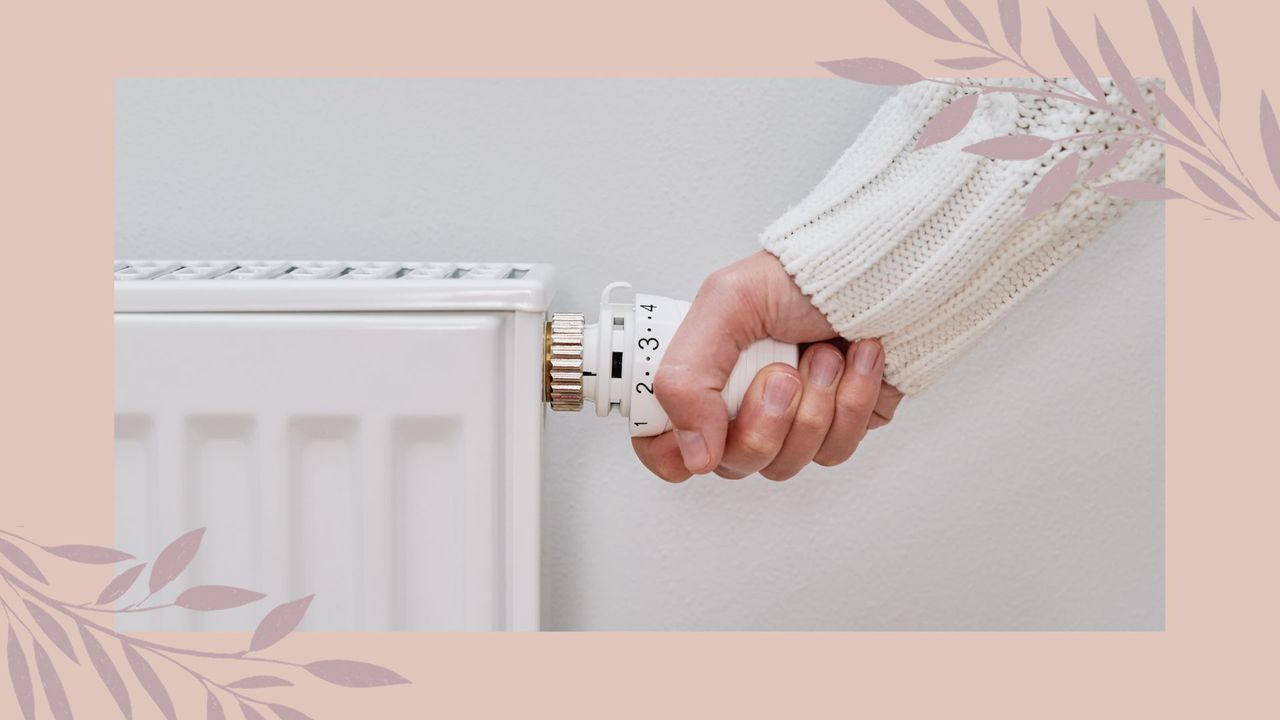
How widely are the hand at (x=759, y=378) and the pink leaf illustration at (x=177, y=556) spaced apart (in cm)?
24

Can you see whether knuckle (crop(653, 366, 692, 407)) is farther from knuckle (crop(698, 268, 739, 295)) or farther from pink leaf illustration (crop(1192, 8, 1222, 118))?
pink leaf illustration (crop(1192, 8, 1222, 118))

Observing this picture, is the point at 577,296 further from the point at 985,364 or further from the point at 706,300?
the point at 985,364

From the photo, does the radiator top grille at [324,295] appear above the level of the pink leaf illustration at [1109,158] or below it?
below

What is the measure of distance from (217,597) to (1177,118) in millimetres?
476

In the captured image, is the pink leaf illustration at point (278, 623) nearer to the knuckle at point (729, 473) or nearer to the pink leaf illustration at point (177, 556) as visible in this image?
the pink leaf illustration at point (177, 556)

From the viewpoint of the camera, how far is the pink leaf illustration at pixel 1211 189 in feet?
1.14

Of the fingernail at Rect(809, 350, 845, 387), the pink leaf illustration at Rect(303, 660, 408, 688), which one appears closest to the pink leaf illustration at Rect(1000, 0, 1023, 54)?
the fingernail at Rect(809, 350, 845, 387)

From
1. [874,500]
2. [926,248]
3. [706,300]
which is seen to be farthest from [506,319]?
[874,500]

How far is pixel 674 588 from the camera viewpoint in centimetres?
62

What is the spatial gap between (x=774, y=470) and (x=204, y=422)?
293 millimetres

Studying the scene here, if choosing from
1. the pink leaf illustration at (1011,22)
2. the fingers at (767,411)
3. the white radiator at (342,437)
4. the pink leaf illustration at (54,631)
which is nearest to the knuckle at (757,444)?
the fingers at (767,411)

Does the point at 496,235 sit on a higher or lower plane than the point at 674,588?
higher

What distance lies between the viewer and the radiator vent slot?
1.50 feet

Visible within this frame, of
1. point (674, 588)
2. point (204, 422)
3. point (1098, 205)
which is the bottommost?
point (674, 588)
